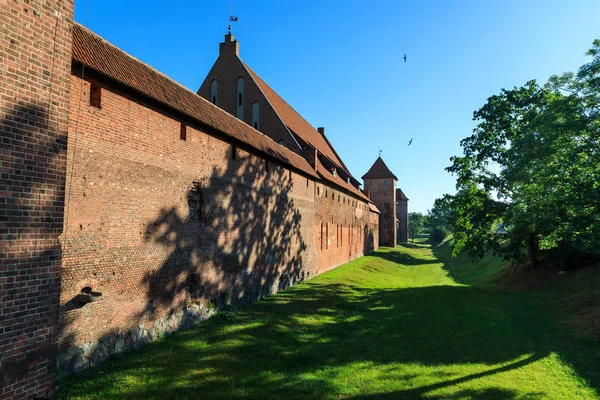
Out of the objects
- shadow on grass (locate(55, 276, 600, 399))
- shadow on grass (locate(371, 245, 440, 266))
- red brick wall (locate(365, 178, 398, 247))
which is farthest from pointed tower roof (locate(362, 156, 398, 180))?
shadow on grass (locate(55, 276, 600, 399))

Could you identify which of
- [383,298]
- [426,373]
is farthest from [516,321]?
[426,373]

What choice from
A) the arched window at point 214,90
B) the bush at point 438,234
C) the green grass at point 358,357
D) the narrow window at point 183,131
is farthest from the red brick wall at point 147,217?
the bush at point 438,234

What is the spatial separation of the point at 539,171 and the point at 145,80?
1503 centimetres

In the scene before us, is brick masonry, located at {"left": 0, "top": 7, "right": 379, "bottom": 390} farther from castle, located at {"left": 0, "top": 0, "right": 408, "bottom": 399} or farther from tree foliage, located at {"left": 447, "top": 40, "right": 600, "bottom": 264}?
tree foliage, located at {"left": 447, "top": 40, "right": 600, "bottom": 264}

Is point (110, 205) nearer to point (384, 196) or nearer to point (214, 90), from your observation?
point (214, 90)

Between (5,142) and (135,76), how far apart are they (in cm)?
501

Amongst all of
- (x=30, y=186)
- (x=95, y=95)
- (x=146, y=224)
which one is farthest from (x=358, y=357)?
(x=95, y=95)

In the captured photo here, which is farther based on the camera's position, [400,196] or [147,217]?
[400,196]

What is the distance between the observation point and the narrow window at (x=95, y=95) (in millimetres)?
7330


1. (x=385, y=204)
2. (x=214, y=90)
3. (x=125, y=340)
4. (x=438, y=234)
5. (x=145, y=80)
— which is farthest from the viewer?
(x=438, y=234)

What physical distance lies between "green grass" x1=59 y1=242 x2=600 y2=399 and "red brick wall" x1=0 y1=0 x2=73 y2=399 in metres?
2.21

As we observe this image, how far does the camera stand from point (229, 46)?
75.7 ft

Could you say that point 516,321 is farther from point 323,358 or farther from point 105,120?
point 105,120

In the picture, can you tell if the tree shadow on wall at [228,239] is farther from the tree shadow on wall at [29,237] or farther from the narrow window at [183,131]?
the tree shadow on wall at [29,237]
